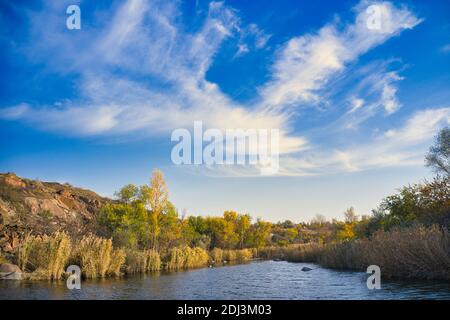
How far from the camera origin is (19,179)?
252 ft

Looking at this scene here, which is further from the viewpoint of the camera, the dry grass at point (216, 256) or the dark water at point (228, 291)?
the dry grass at point (216, 256)

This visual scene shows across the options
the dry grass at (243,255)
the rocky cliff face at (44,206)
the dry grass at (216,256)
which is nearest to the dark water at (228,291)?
the rocky cliff face at (44,206)

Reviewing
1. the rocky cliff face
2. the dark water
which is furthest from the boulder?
the rocky cliff face

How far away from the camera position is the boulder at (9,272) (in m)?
23.2

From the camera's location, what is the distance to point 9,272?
76.7ft

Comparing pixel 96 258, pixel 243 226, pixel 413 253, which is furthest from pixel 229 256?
pixel 413 253

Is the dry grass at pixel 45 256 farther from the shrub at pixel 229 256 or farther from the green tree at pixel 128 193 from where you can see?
the shrub at pixel 229 256

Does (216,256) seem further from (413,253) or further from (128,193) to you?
(413,253)

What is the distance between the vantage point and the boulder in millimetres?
23219

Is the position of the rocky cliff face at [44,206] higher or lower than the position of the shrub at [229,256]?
higher

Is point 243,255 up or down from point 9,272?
down
